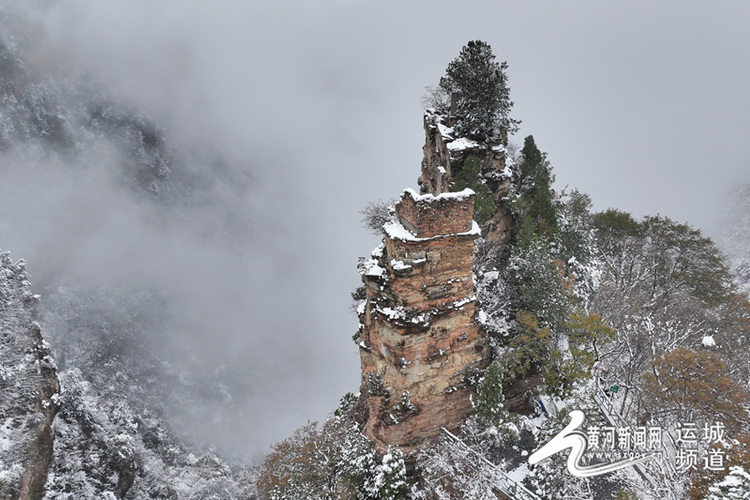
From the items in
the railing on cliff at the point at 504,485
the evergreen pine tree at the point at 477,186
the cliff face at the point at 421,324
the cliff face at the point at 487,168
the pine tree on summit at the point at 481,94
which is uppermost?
the pine tree on summit at the point at 481,94

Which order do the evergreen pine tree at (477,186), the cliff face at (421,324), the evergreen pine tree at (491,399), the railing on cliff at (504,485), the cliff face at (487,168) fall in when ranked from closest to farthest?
the railing on cliff at (504,485)
the cliff face at (421,324)
the evergreen pine tree at (491,399)
the evergreen pine tree at (477,186)
the cliff face at (487,168)

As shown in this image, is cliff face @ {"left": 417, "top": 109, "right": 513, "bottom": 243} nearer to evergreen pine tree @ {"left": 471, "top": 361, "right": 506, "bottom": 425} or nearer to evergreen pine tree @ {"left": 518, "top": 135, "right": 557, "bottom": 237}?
evergreen pine tree @ {"left": 518, "top": 135, "right": 557, "bottom": 237}

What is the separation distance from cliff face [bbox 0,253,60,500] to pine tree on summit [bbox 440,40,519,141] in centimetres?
3867

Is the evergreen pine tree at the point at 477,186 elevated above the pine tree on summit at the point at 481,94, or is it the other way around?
the pine tree on summit at the point at 481,94

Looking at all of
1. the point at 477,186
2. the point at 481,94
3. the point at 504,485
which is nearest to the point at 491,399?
the point at 504,485

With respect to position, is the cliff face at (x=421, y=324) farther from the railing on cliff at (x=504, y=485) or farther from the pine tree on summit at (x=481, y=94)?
the pine tree on summit at (x=481, y=94)

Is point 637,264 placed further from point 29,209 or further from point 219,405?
point 29,209

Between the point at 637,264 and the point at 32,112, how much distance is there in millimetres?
136078

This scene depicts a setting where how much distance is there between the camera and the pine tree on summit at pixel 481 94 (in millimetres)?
31078

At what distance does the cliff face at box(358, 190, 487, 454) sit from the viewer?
19.5 meters

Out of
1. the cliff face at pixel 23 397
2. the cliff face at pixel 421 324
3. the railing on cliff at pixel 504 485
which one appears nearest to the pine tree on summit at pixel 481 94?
the cliff face at pixel 421 324

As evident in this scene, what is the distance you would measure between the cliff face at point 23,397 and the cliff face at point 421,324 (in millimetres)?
26209

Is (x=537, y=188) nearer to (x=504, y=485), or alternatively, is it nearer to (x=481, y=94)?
(x=481, y=94)

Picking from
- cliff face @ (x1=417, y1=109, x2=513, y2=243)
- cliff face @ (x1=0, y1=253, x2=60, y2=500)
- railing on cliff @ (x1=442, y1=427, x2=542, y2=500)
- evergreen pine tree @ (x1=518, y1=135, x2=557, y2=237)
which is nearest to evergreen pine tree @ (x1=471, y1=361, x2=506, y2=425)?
railing on cliff @ (x1=442, y1=427, x2=542, y2=500)
